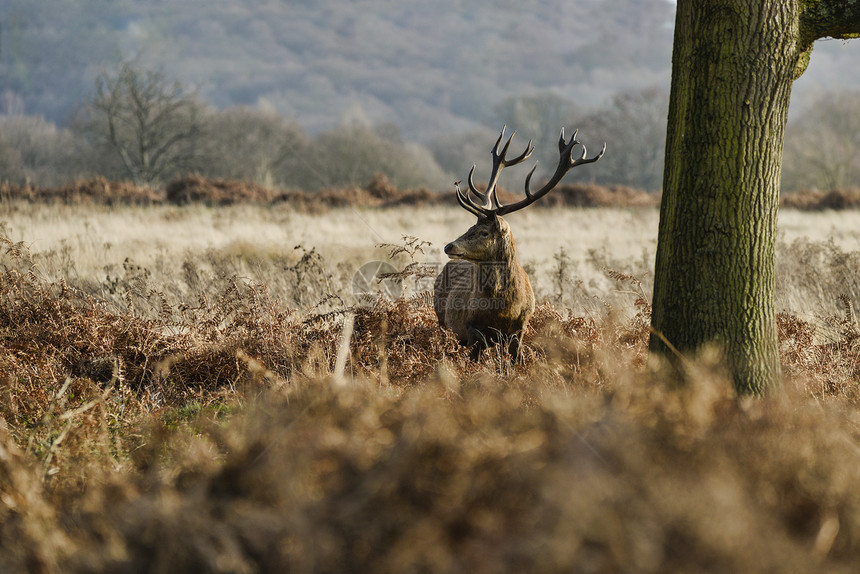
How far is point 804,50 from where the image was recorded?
12.7 feet

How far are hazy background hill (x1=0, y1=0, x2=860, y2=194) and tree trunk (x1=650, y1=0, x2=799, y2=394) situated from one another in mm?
34167

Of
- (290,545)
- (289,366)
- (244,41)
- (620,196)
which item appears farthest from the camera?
(244,41)

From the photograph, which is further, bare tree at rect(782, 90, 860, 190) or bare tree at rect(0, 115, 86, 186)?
bare tree at rect(0, 115, 86, 186)

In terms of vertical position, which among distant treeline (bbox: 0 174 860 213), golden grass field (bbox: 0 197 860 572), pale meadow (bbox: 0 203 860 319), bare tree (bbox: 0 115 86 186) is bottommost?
golden grass field (bbox: 0 197 860 572)

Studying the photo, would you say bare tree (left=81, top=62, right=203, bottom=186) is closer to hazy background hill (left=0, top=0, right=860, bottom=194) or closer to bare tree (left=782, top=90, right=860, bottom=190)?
hazy background hill (left=0, top=0, right=860, bottom=194)

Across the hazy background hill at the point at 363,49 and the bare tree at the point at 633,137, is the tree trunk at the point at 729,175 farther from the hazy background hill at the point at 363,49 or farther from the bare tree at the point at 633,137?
the hazy background hill at the point at 363,49

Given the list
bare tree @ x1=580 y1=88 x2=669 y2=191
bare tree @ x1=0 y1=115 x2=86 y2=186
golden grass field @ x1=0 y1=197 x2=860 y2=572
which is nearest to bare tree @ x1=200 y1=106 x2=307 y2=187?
bare tree @ x1=0 y1=115 x2=86 y2=186

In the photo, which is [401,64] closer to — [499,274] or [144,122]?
[144,122]

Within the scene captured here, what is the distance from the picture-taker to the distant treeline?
19.0m

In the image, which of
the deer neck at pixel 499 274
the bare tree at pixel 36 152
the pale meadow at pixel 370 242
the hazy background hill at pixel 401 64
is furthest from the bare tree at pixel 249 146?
the deer neck at pixel 499 274

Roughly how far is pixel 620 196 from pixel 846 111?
23.3 m

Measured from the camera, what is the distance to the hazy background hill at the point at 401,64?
46.7m

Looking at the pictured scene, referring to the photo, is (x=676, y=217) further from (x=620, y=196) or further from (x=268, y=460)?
(x=620, y=196)

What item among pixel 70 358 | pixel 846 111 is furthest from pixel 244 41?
pixel 70 358
